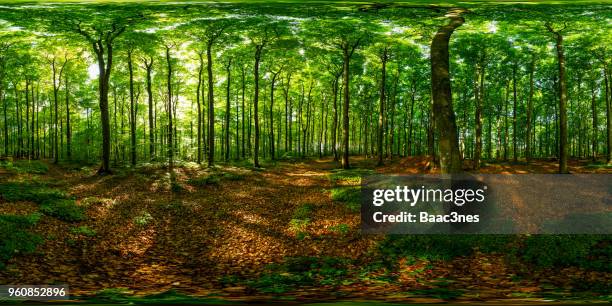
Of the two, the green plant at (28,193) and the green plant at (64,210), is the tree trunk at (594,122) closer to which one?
the green plant at (64,210)

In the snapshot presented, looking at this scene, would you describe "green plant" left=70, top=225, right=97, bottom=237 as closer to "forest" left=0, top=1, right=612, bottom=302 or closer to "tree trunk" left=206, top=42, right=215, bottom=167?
"forest" left=0, top=1, right=612, bottom=302

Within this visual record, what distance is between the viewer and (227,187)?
386 cm

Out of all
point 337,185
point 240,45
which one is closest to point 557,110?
point 337,185

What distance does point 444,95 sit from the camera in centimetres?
379

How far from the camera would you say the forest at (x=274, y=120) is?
11.0 ft

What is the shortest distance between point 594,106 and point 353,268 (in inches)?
156

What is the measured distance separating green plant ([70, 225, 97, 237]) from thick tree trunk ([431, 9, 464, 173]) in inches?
143

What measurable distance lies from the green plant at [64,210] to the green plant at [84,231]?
0.11 meters

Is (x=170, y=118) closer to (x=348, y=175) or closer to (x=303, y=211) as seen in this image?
(x=303, y=211)

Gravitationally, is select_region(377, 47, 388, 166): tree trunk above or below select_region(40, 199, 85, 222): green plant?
above

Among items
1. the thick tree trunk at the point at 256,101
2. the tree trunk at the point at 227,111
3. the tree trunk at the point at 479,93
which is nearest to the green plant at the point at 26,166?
the tree trunk at the point at 227,111

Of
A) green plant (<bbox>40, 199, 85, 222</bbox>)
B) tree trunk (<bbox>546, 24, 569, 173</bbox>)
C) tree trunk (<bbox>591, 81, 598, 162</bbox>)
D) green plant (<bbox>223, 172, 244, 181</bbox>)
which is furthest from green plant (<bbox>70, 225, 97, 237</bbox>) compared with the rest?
tree trunk (<bbox>591, 81, 598, 162</bbox>)

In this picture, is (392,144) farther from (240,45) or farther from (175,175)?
(175,175)

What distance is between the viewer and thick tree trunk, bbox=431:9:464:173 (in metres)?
3.66
